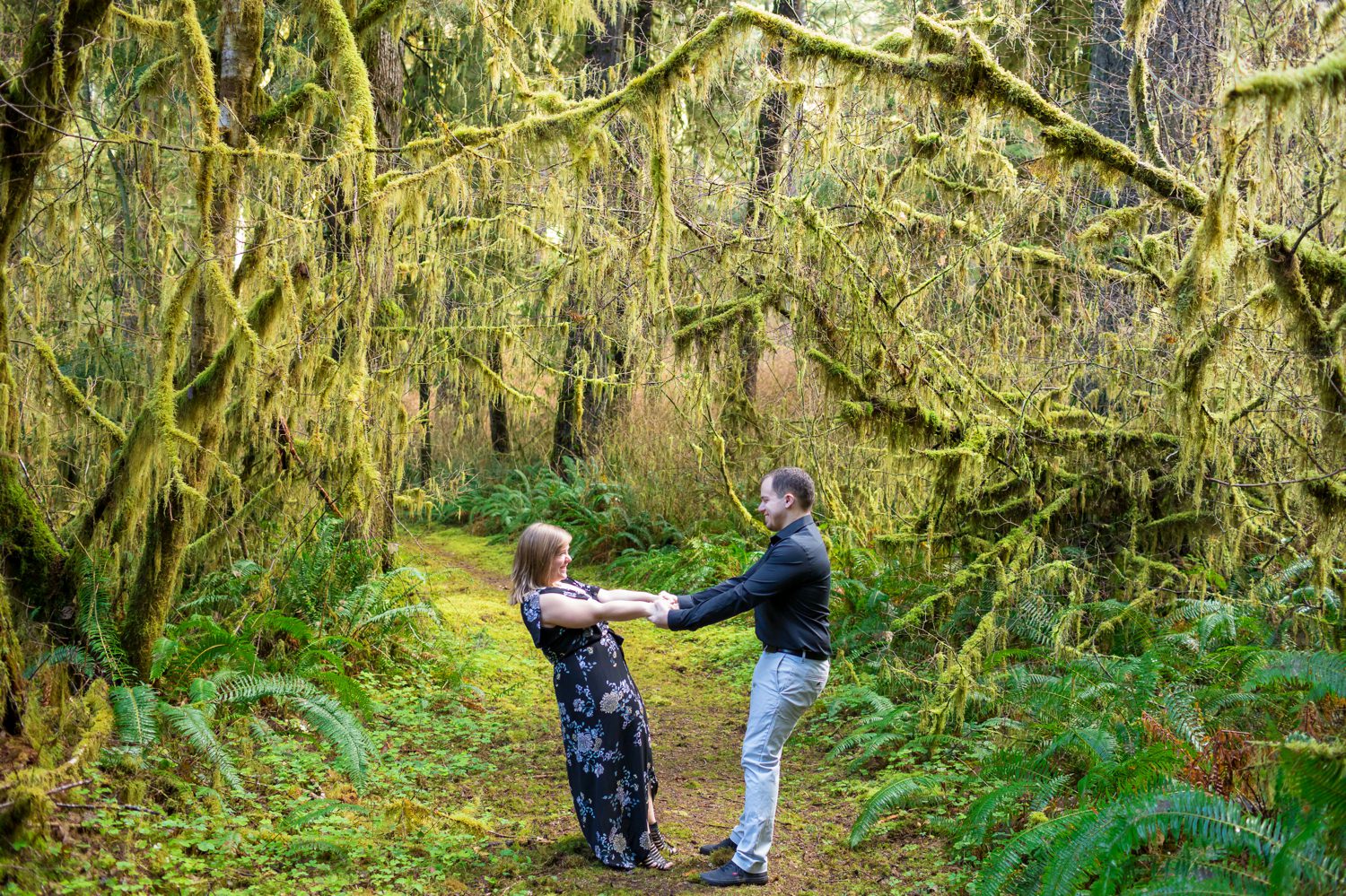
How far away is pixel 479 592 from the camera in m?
10.2

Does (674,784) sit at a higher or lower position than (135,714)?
lower

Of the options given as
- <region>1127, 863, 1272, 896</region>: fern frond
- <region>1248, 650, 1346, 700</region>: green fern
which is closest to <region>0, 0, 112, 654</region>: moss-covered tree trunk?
<region>1127, 863, 1272, 896</region>: fern frond

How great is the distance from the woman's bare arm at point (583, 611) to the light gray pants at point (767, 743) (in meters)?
0.65

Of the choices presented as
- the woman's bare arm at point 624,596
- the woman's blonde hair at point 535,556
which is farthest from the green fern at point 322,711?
the woman's bare arm at point 624,596

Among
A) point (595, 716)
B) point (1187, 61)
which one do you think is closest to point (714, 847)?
point (595, 716)

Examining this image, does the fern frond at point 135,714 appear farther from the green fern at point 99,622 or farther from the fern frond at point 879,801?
the fern frond at point 879,801

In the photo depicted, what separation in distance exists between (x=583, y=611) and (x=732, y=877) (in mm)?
1282

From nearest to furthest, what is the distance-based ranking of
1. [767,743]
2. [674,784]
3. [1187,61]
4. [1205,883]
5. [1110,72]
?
[1205,883], [767,743], [674,784], [1187,61], [1110,72]

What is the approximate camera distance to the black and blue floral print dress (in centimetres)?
417

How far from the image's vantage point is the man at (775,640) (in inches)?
157

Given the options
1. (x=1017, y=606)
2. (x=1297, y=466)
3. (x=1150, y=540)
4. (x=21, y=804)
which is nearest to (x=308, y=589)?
(x=21, y=804)

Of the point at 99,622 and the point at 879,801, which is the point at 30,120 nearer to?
the point at 99,622

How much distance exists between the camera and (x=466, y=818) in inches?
178

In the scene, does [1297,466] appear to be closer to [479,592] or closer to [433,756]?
[433,756]
